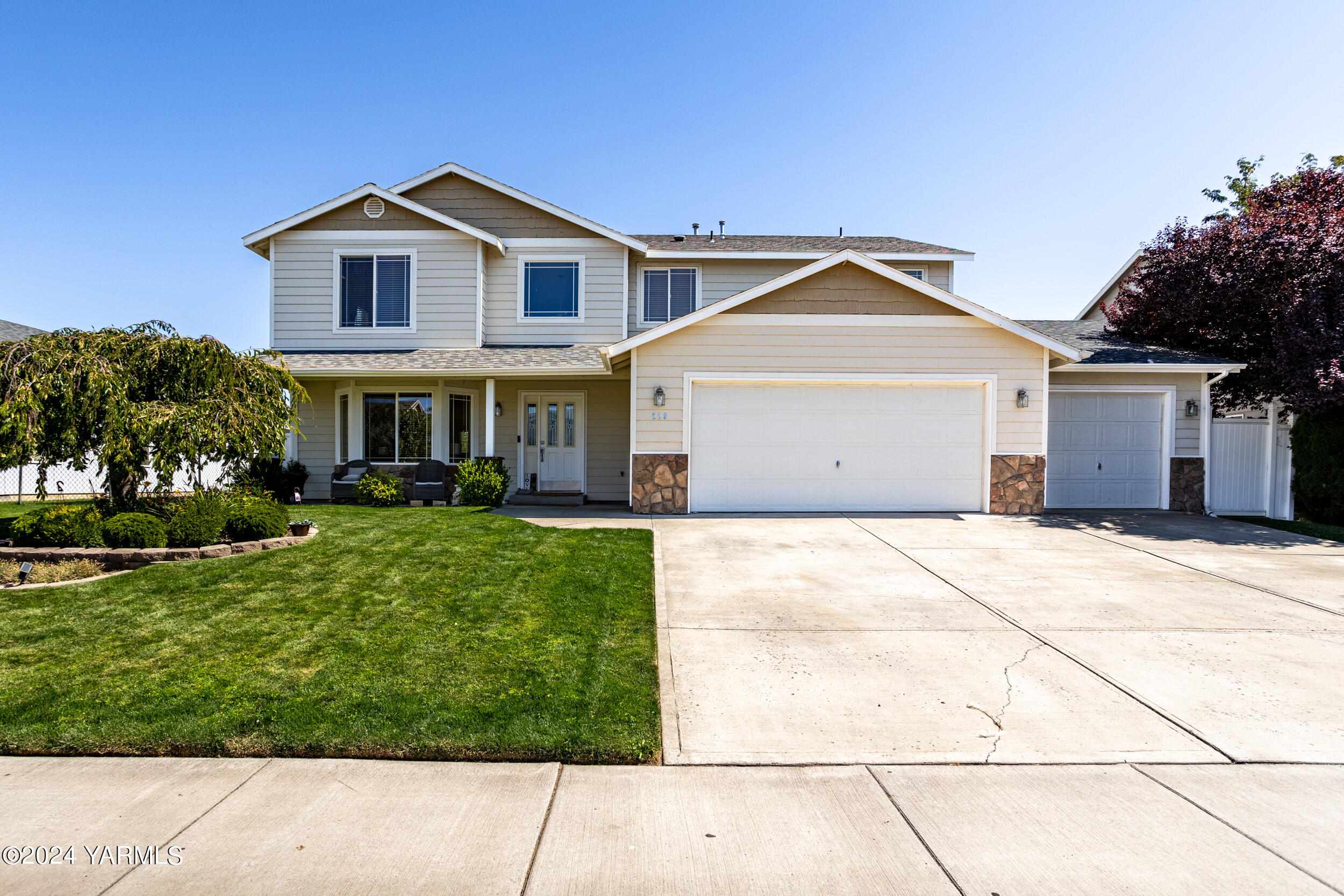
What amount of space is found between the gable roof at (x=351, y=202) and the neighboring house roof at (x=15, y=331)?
258 inches

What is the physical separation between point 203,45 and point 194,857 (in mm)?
16742

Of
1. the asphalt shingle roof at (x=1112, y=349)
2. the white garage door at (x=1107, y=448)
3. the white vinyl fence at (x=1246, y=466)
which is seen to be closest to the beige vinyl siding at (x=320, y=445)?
the asphalt shingle roof at (x=1112, y=349)

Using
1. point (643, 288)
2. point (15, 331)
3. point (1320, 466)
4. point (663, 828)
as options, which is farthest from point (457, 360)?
point (1320, 466)

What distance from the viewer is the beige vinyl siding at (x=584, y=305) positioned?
47.5ft

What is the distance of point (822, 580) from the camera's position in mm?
7227

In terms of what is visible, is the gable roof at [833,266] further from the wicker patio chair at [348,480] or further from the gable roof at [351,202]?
the wicker patio chair at [348,480]

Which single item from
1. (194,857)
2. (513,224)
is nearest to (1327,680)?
(194,857)

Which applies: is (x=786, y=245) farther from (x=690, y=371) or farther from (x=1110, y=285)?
(x=1110, y=285)

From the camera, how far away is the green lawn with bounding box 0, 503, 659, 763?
143 inches

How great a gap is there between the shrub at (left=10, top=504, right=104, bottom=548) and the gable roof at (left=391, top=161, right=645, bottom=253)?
30.3 ft

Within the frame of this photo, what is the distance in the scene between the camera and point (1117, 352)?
41.3ft

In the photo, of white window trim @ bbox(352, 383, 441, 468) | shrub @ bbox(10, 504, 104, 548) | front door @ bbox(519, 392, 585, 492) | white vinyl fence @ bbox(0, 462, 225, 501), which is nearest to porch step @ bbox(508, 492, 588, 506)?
front door @ bbox(519, 392, 585, 492)

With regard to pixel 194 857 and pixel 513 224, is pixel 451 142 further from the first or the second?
pixel 194 857

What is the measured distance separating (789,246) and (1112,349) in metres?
7.04
